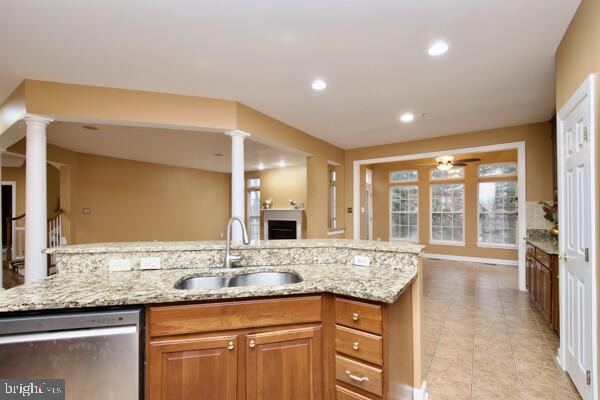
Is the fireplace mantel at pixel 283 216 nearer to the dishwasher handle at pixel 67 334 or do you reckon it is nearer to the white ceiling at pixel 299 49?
the white ceiling at pixel 299 49

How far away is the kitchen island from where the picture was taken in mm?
1337

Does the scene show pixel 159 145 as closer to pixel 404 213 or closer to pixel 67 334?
pixel 67 334

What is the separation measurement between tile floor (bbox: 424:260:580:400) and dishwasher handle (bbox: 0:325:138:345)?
6.77 ft

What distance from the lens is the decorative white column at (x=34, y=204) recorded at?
8.82 feet

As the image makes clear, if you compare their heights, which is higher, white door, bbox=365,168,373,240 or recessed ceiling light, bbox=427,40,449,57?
recessed ceiling light, bbox=427,40,449,57

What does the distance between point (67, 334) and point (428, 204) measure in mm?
7550

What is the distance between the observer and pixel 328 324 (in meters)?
1.50

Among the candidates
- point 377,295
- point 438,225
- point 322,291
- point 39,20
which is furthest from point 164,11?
point 438,225

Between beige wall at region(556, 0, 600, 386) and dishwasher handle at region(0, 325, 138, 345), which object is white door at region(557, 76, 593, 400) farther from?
dishwasher handle at region(0, 325, 138, 345)

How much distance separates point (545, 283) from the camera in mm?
3025

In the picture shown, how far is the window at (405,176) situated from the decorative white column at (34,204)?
7301 millimetres

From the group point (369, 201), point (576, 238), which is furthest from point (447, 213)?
point (576, 238)

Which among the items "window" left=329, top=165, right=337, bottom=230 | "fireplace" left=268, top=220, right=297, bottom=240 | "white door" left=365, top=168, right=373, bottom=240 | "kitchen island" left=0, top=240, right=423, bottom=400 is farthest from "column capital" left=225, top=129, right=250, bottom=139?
"white door" left=365, top=168, right=373, bottom=240

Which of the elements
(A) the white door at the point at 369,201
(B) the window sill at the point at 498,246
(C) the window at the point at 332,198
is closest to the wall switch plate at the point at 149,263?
(C) the window at the point at 332,198
